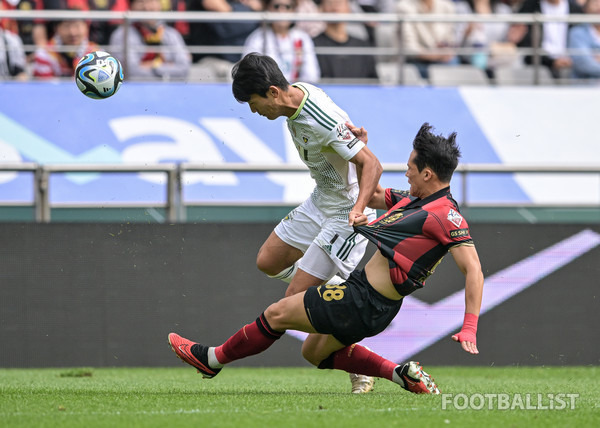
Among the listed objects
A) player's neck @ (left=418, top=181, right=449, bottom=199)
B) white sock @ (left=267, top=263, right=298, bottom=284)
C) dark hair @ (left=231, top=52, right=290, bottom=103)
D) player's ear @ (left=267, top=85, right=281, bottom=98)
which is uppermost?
dark hair @ (left=231, top=52, right=290, bottom=103)

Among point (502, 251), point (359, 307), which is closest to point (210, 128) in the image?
point (502, 251)

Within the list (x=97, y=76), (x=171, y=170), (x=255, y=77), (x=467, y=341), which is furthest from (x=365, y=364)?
(x=171, y=170)

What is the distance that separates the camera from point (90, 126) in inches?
452

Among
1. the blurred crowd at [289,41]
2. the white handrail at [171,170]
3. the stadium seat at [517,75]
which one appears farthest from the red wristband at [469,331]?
the stadium seat at [517,75]

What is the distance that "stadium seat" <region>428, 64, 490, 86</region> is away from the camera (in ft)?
42.5

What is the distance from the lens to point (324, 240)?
659 cm

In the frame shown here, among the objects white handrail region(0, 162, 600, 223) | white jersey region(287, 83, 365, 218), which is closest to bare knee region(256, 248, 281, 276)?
white jersey region(287, 83, 365, 218)

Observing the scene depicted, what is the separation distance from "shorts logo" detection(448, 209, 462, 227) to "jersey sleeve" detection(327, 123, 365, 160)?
37.0 inches

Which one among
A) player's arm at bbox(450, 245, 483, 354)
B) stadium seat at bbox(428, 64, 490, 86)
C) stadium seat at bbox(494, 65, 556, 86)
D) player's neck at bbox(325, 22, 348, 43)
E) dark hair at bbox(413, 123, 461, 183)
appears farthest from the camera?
stadium seat at bbox(494, 65, 556, 86)

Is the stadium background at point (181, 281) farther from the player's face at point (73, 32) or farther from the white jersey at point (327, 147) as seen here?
the white jersey at point (327, 147)

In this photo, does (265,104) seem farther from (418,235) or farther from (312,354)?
(312,354)

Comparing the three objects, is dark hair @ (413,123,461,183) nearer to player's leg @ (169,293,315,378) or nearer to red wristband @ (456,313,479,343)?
red wristband @ (456,313,479,343)

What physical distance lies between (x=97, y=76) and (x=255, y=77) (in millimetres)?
1421

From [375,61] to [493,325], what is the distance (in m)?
4.98
